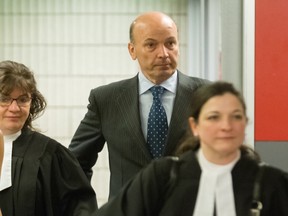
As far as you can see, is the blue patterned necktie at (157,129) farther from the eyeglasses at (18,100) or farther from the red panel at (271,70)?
the red panel at (271,70)

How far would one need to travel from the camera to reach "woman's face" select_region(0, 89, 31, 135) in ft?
7.99

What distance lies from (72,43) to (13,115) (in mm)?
2218

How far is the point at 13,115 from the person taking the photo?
8.06 ft

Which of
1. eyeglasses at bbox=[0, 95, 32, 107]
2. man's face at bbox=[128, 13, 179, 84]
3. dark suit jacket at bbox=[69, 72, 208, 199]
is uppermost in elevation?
man's face at bbox=[128, 13, 179, 84]

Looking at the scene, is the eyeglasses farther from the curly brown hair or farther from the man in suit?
the man in suit

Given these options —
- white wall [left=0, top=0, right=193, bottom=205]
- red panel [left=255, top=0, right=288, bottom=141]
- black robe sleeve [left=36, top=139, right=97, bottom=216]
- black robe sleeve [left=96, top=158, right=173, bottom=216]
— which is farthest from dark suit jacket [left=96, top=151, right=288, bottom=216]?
white wall [left=0, top=0, right=193, bottom=205]

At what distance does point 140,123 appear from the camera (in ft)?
8.49

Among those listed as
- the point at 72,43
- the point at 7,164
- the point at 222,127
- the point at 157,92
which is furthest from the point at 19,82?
the point at 72,43

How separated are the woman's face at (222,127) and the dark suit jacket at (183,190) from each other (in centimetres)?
6

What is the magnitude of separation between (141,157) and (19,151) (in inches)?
20.1

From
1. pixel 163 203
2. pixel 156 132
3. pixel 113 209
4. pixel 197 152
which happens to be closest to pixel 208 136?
pixel 197 152

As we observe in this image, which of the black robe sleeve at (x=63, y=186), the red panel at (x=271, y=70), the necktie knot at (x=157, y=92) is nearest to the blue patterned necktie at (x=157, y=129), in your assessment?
the necktie knot at (x=157, y=92)

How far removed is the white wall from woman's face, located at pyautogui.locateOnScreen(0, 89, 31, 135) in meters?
2.14

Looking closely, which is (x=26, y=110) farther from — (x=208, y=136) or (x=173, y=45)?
(x=208, y=136)
